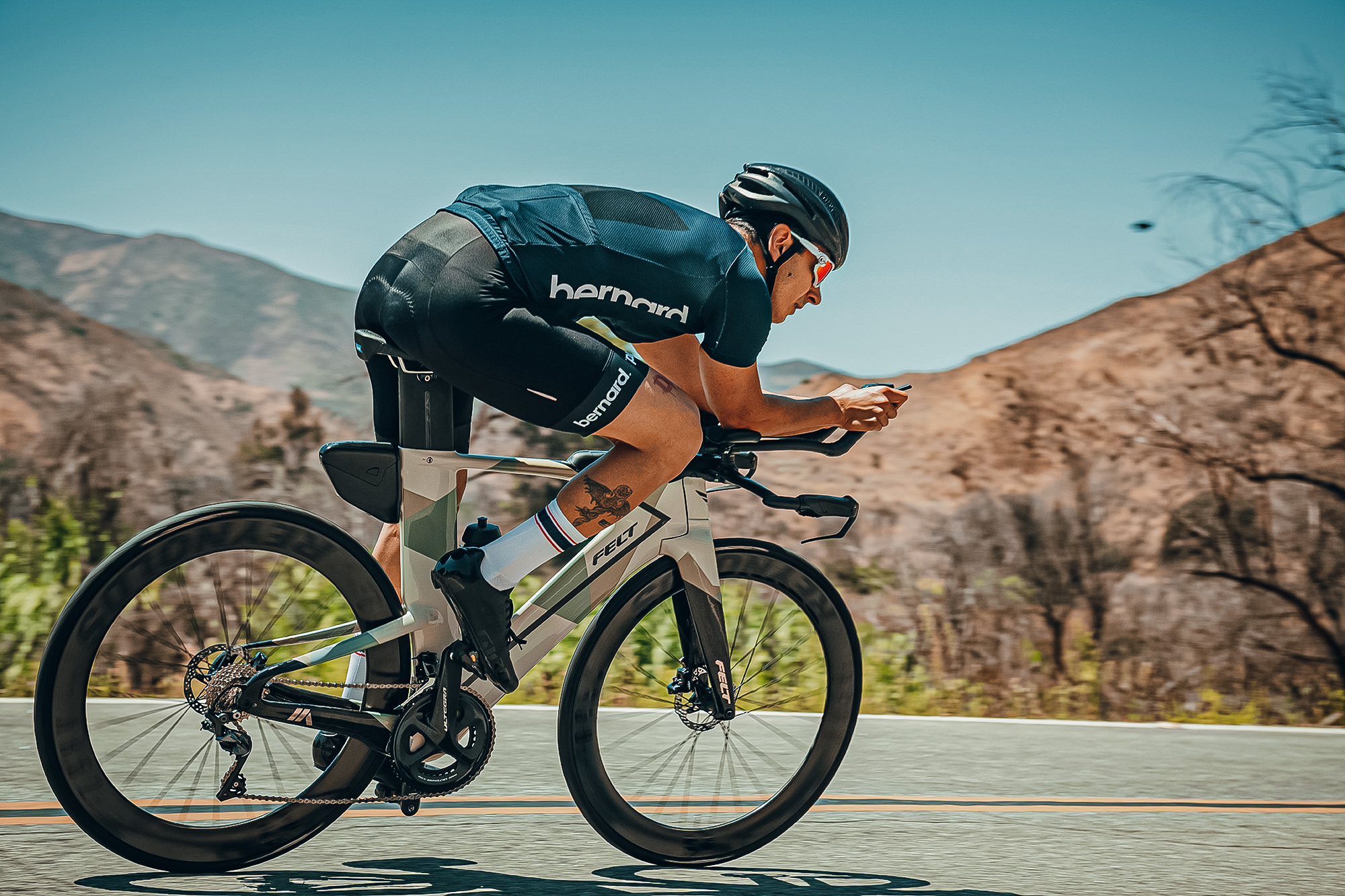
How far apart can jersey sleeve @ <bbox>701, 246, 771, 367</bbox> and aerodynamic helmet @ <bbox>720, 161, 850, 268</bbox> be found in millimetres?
300

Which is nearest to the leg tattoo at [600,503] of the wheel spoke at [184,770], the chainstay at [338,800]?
the chainstay at [338,800]

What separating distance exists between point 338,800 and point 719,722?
3.71ft

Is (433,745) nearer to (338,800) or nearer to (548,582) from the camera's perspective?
(338,800)

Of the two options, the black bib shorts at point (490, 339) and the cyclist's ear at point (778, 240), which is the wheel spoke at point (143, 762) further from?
the cyclist's ear at point (778, 240)

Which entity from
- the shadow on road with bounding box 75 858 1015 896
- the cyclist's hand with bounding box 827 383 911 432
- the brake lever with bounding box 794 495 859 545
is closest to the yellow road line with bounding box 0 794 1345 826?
the shadow on road with bounding box 75 858 1015 896

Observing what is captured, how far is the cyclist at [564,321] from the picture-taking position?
10.7 feet

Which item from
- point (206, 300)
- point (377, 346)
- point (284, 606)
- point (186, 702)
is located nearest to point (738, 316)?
point (377, 346)

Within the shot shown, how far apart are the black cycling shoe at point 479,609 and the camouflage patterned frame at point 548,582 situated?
8 cm

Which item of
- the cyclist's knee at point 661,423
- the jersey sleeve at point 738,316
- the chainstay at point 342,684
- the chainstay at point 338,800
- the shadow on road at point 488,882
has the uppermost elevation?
the jersey sleeve at point 738,316

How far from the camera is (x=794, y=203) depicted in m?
3.65

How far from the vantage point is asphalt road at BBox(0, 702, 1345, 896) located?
11.3ft

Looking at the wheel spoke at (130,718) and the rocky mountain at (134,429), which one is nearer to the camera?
the wheel spoke at (130,718)

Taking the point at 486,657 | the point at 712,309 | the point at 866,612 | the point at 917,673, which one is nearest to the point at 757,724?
the point at 486,657

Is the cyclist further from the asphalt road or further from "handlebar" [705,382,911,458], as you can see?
the asphalt road
